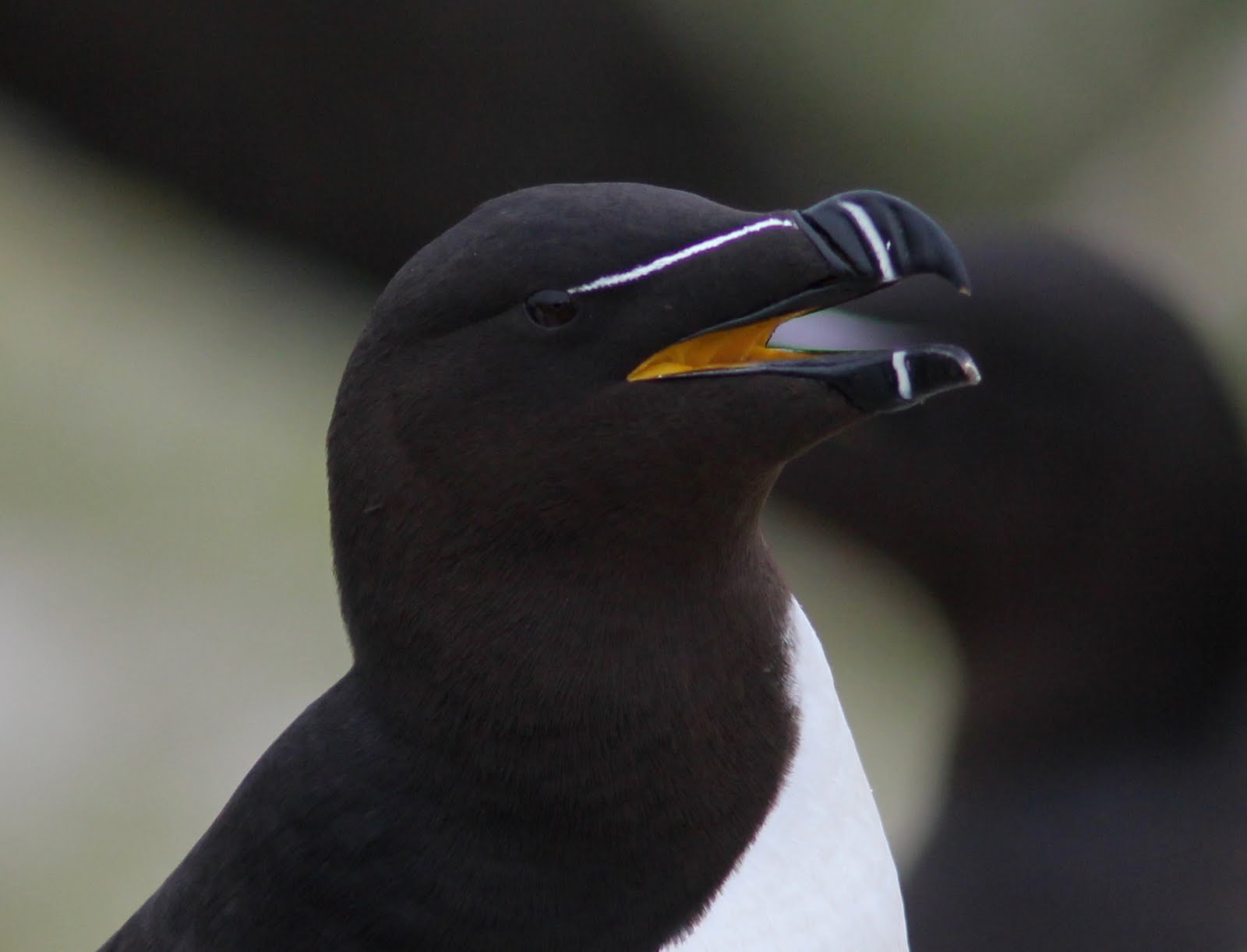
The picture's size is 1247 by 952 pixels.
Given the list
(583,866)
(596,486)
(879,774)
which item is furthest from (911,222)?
(879,774)

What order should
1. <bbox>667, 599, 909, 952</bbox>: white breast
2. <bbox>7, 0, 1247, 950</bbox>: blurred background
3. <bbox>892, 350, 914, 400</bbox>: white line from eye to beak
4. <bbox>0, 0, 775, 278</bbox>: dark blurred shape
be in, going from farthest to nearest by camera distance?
<bbox>0, 0, 775, 278</bbox>: dark blurred shape
<bbox>7, 0, 1247, 950</bbox>: blurred background
<bbox>667, 599, 909, 952</bbox>: white breast
<bbox>892, 350, 914, 400</bbox>: white line from eye to beak

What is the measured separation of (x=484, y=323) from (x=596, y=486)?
15 centimetres

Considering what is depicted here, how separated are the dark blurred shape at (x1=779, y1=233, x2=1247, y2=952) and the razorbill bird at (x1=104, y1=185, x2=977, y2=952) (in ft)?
4.87

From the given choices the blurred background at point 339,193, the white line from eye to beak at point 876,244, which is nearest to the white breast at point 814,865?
the white line from eye to beak at point 876,244

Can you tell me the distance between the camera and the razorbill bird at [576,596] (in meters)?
1.16

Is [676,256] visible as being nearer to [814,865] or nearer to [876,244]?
[876,244]

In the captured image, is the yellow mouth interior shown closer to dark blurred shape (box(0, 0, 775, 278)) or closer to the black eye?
the black eye

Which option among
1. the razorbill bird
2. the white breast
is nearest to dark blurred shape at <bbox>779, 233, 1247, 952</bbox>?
the white breast

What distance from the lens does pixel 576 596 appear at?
48.6 inches

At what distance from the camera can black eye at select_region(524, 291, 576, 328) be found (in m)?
1.17

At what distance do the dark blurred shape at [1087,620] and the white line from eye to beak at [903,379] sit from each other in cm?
164

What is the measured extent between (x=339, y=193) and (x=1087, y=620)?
2546 mm

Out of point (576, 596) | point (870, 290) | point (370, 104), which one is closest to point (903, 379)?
point (870, 290)

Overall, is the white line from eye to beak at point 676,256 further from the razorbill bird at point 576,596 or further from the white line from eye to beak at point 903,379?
the white line from eye to beak at point 903,379
